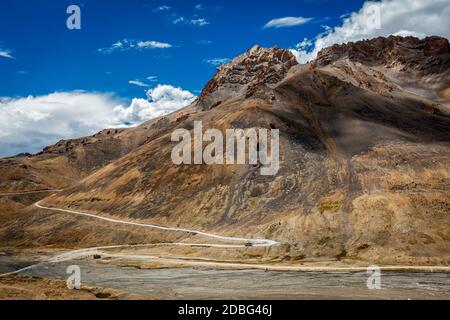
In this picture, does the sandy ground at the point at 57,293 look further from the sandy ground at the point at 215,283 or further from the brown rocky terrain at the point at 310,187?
the brown rocky terrain at the point at 310,187

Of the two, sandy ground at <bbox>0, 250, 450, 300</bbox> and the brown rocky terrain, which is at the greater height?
the brown rocky terrain

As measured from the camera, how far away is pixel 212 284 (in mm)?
56250

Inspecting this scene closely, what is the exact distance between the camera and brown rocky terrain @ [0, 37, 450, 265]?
258 ft

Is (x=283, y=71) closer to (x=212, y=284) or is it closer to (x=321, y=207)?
(x=321, y=207)

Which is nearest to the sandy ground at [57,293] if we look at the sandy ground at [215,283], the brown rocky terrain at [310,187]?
the sandy ground at [215,283]

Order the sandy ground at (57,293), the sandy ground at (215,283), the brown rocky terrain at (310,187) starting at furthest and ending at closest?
1. the brown rocky terrain at (310,187)
2. the sandy ground at (215,283)
3. the sandy ground at (57,293)

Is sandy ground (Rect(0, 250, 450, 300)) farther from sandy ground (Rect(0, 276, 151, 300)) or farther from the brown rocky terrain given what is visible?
the brown rocky terrain

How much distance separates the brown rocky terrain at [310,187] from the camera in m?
78.6

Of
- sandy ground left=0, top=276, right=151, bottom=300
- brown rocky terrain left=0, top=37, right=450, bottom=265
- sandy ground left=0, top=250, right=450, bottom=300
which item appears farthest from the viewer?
brown rocky terrain left=0, top=37, right=450, bottom=265

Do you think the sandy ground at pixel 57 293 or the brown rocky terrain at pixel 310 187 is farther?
the brown rocky terrain at pixel 310 187

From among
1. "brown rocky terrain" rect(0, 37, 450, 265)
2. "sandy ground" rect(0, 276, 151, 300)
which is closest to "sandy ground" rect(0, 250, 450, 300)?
"sandy ground" rect(0, 276, 151, 300)
